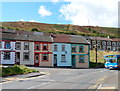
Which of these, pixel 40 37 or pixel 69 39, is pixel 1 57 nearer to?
pixel 40 37

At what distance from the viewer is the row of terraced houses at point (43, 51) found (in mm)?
41250

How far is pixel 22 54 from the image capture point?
42.3 m

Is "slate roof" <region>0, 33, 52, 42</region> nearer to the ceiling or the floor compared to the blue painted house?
nearer to the ceiling

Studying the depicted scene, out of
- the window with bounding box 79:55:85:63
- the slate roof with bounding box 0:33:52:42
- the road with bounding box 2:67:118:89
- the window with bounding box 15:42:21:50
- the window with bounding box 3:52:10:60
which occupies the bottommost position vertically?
the road with bounding box 2:67:118:89

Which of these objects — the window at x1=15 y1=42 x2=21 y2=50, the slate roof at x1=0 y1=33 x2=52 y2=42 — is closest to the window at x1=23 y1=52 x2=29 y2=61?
the window at x1=15 y1=42 x2=21 y2=50

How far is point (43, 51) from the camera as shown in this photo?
43.7 m

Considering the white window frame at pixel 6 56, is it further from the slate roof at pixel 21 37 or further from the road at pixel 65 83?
the road at pixel 65 83

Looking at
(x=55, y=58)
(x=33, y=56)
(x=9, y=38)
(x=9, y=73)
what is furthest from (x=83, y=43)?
(x=9, y=73)

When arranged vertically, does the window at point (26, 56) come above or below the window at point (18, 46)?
below

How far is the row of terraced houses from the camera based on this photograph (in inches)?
1624

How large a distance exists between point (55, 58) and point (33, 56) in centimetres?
508

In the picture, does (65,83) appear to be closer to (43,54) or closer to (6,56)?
(6,56)

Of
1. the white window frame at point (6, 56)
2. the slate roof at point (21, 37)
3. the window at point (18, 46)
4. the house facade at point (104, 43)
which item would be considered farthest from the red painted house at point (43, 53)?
the house facade at point (104, 43)

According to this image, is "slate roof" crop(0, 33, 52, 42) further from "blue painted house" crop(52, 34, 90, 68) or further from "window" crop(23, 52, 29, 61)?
"window" crop(23, 52, 29, 61)
